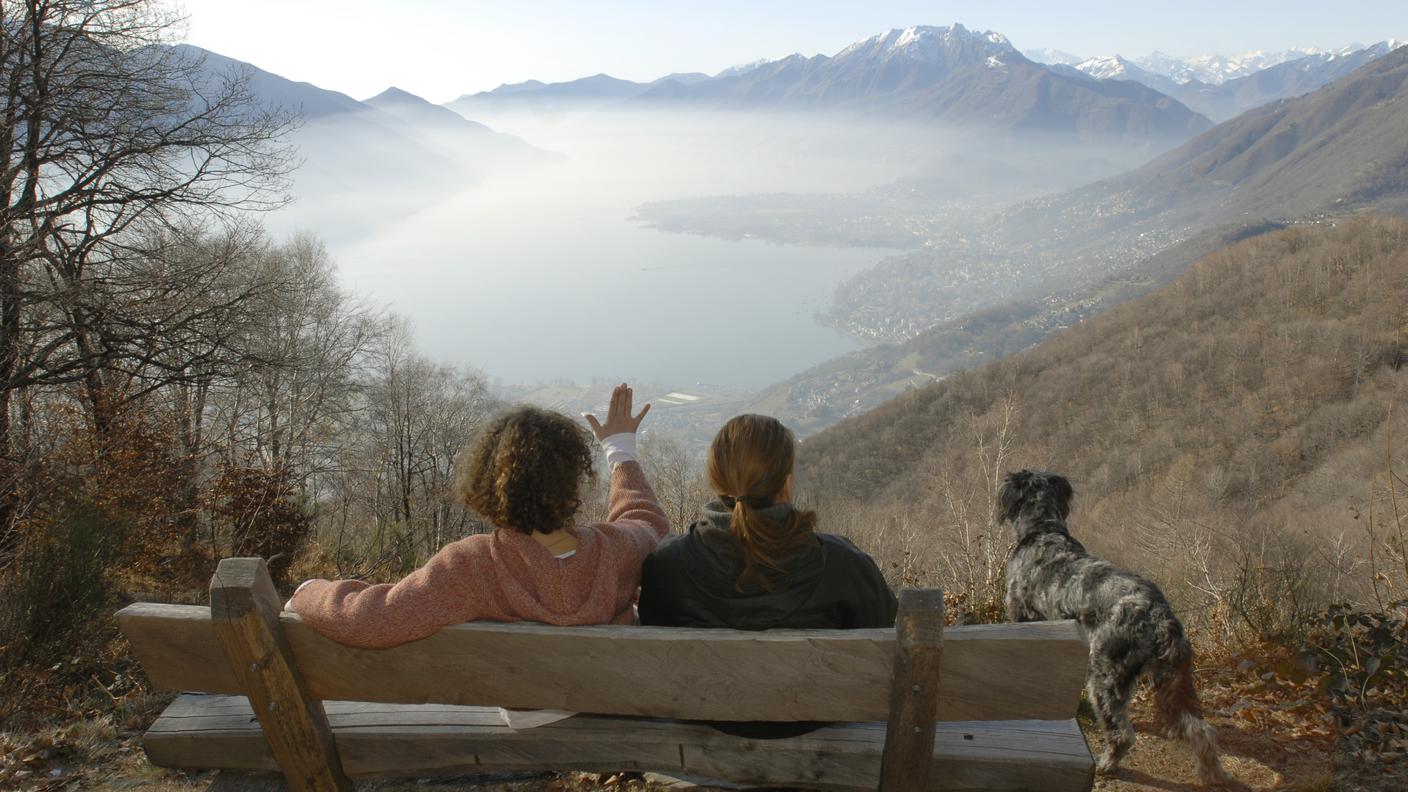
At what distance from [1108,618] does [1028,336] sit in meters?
120

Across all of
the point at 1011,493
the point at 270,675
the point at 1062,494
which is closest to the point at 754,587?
the point at 270,675

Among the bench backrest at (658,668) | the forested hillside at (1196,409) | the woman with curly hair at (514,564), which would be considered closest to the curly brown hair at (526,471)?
the woman with curly hair at (514,564)

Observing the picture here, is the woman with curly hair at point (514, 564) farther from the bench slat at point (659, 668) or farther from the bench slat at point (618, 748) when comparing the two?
the bench slat at point (618, 748)

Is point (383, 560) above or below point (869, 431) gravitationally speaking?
above

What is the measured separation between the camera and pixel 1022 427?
2069 inches

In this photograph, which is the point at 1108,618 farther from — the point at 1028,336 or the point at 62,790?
the point at 1028,336

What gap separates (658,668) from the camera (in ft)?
6.24

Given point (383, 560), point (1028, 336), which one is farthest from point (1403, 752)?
point (1028, 336)

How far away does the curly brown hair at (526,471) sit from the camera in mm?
2129

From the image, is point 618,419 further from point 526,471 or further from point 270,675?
point 270,675

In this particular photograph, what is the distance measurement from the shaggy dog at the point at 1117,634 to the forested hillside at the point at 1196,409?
17469 millimetres

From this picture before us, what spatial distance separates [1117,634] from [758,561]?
2289 millimetres

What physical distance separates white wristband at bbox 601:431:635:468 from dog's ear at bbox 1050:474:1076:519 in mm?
2788

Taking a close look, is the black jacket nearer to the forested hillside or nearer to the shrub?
the shrub
